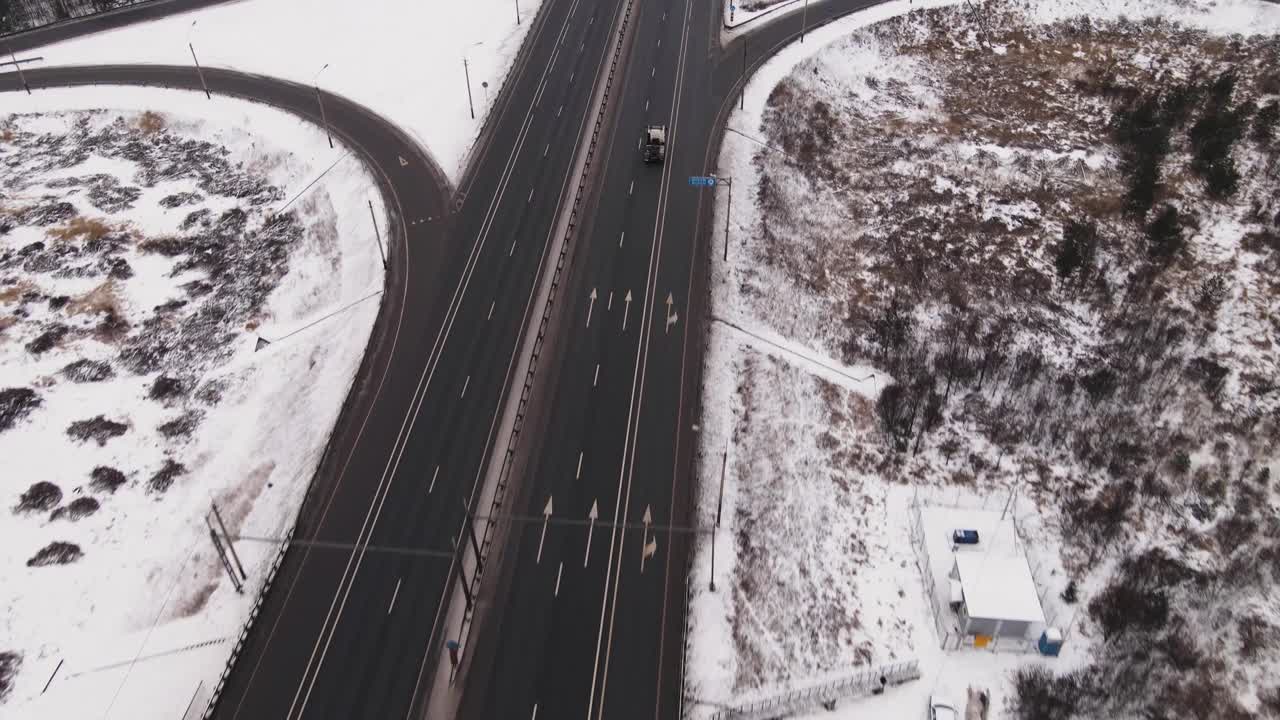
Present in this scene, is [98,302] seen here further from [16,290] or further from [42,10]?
[42,10]

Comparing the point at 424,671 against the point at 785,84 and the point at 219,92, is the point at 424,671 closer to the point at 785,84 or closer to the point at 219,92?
the point at 785,84

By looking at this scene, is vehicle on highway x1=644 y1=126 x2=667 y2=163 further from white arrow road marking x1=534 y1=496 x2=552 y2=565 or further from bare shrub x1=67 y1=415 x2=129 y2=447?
bare shrub x1=67 y1=415 x2=129 y2=447

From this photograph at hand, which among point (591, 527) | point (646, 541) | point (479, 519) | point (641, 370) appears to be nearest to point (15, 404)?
point (479, 519)

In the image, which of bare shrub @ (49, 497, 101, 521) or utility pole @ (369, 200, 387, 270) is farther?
utility pole @ (369, 200, 387, 270)

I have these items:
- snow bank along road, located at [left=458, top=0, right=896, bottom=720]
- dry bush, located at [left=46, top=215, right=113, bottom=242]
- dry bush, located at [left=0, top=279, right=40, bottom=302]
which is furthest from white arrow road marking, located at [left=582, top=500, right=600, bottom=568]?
dry bush, located at [left=46, top=215, right=113, bottom=242]

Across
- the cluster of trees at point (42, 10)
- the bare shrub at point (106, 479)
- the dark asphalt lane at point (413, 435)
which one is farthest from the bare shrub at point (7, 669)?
the cluster of trees at point (42, 10)

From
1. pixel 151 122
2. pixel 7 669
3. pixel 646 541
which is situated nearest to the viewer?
pixel 7 669
